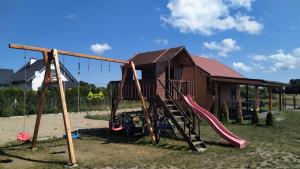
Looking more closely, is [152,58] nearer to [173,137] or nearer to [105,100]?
[173,137]

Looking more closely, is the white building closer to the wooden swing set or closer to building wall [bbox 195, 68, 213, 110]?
building wall [bbox 195, 68, 213, 110]

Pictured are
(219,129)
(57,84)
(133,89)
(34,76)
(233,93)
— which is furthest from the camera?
(34,76)

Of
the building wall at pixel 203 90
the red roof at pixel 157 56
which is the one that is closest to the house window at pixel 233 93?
the building wall at pixel 203 90

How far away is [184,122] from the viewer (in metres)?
14.0

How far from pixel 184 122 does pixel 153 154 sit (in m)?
2.94

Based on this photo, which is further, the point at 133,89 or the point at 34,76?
the point at 34,76

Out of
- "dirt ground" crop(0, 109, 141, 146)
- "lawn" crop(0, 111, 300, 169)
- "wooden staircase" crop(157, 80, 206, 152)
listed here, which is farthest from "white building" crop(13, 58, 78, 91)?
"lawn" crop(0, 111, 300, 169)

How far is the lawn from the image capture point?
9.88 metres

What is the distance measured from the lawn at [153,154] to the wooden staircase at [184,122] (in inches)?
14.5

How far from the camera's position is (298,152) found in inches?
469

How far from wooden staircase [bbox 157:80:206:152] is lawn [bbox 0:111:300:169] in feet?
1.21

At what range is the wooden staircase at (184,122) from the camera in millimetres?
12713

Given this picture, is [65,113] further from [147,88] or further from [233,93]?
[233,93]

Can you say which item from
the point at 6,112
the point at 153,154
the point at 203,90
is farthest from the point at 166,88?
the point at 6,112
